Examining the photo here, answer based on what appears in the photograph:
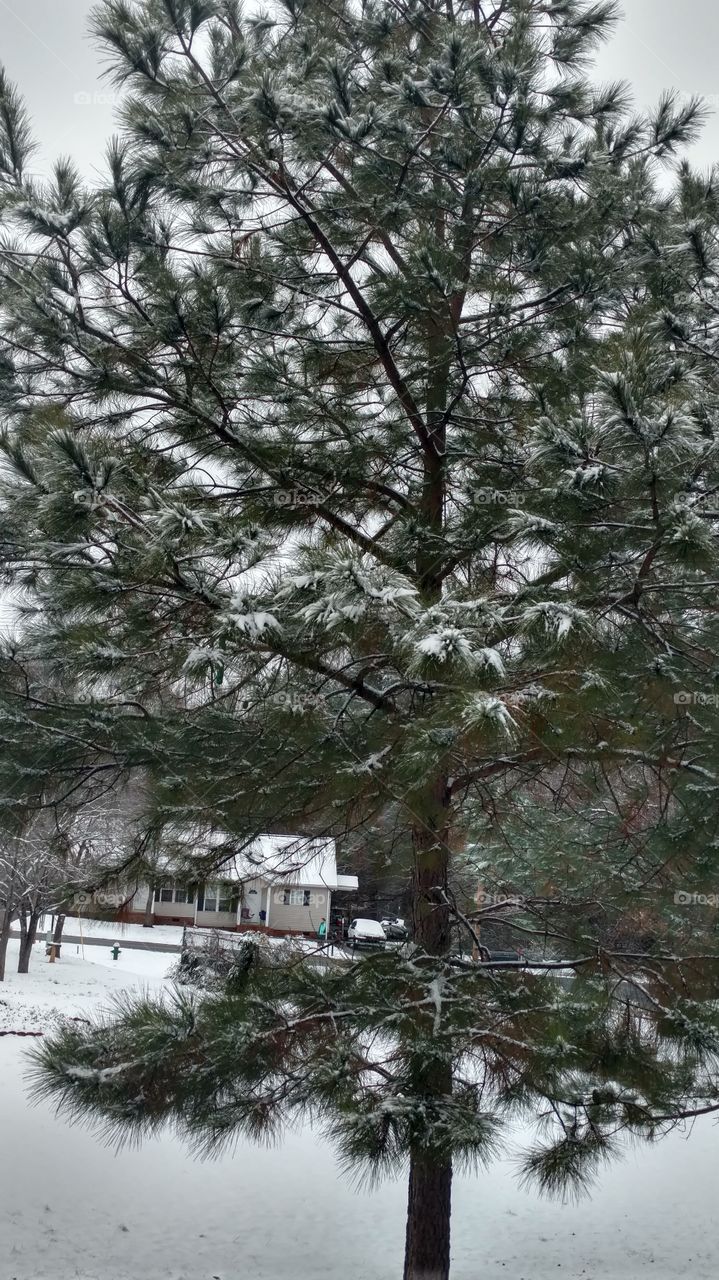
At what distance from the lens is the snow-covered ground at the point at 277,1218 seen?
21.7 ft

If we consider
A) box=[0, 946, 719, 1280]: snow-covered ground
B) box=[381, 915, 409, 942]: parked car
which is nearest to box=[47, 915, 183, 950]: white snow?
box=[381, 915, 409, 942]: parked car

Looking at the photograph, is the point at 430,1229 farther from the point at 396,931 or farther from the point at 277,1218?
the point at 396,931

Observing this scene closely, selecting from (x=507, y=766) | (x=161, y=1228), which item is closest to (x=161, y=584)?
(x=507, y=766)

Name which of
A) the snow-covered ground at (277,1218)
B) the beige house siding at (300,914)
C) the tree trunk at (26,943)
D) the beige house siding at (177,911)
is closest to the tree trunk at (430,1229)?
the snow-covered ground at (277,1218)

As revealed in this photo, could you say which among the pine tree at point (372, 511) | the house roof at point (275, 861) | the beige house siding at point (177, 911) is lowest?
the beige house siding at point (177, 911)

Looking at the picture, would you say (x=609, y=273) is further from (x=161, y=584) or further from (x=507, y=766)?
(x=161, y=584)

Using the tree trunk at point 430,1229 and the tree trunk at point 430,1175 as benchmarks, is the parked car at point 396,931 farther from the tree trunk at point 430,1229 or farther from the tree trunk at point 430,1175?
the tree trunk at point 430,1229

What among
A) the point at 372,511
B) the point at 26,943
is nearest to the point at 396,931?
the point at 372,511

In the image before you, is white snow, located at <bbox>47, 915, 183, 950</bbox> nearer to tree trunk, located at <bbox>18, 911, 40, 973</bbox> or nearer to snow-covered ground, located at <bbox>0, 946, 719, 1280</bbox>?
tree trunk, located at <bbox>18, 911, 40, 973</bbox>

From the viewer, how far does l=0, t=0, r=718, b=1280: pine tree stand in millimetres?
3008

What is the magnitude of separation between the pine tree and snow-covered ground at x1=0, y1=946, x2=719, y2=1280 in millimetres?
2962

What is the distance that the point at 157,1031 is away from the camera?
130 inches

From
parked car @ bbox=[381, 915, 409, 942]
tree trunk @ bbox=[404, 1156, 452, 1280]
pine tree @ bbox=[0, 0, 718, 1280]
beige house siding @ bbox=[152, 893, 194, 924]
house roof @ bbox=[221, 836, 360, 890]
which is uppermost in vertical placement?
pine tree @ bbox=[0, 0, 718, 1280]

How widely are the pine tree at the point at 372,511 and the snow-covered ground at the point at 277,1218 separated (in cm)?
296
